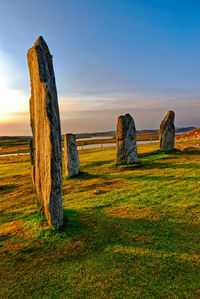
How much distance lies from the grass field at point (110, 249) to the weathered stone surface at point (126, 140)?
6692 millimetres

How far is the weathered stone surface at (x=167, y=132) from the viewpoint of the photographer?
18797 millimetres

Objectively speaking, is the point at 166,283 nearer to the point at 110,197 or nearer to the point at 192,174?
the point at 110,197

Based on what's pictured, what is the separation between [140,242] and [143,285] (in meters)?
1.31

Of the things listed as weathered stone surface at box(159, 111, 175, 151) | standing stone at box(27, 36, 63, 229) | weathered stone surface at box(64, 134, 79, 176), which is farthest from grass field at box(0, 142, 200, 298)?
weathered stone surface at box(159, 111, 175, 151)

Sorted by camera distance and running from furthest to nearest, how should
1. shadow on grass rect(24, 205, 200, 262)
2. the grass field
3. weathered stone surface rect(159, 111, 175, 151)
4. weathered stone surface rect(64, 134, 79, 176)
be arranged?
weathered stone surface rect(159, 111, 175, 151) → weathered stone surface rect(64, 134, 79, 176) → shadow on grass rect(24, 205, 200, 262) → the grass field

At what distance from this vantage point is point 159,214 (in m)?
6.32

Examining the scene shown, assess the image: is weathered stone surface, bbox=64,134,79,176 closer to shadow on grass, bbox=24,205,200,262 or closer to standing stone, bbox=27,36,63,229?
shadow on grass, bbox=24,205,200,262

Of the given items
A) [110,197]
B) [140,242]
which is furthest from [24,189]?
[140,242]

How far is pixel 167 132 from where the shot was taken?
1880 cm

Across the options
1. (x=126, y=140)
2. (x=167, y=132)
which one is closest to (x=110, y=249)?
(x=126, y=140)

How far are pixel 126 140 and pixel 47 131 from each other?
10357 mm

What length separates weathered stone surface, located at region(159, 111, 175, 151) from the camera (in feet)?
61.7

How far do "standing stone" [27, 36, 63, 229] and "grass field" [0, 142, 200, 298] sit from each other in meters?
0.83

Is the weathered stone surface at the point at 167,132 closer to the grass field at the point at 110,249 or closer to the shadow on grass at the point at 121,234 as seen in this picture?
the grass field at the point at 110,249
